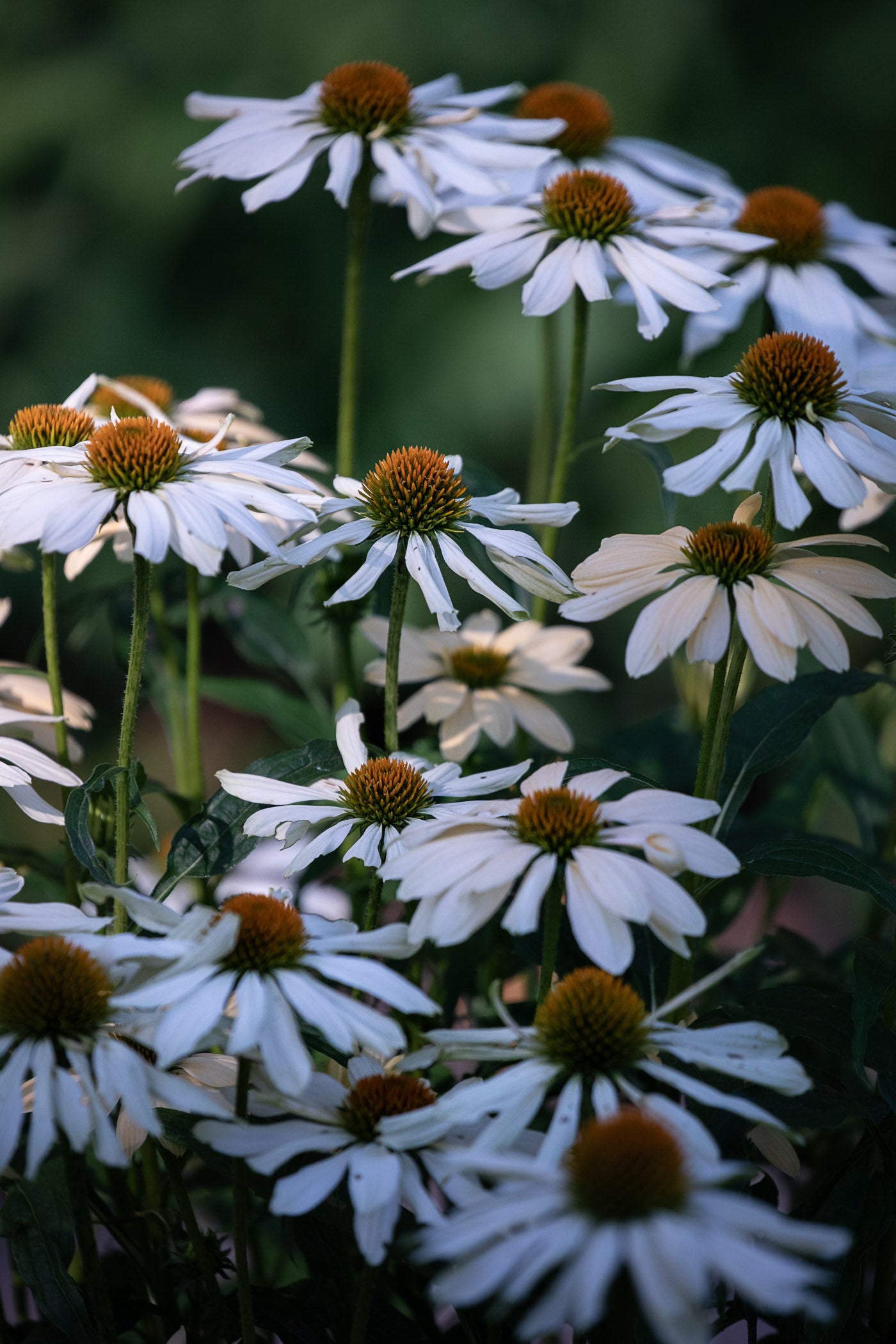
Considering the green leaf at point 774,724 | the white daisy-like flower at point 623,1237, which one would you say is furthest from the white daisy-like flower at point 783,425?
the white daisy-like flower at point 623,1237

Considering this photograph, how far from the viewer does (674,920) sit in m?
0.33

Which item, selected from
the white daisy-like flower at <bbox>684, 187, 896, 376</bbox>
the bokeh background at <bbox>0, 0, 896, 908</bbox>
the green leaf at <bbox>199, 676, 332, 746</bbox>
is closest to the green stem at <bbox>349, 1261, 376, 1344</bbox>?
the green leaf at <bbox>199, 676, 332, 746</bbox>

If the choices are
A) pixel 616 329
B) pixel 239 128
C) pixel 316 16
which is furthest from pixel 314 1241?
pixel 316 16

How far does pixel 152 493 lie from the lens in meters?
0.41

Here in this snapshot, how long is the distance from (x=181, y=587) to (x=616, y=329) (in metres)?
1.13

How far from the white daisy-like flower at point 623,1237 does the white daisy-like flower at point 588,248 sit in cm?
35

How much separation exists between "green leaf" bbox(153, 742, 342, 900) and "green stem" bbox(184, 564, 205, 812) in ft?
→ 0.35

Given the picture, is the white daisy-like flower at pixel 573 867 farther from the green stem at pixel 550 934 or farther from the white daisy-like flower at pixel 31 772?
the white daisy-like flower at pixel 31 772

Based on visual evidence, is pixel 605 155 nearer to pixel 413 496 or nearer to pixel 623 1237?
pixel 413 496

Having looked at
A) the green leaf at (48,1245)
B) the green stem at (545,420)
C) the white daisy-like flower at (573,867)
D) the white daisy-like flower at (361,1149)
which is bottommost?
the green leaf at (48,1245)

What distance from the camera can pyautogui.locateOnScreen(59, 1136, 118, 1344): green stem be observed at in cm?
32

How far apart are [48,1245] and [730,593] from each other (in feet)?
1.04

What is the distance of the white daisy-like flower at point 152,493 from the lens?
0.39m

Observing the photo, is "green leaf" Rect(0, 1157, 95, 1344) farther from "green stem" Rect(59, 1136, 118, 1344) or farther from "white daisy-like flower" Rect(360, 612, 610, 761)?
"white daisy-like flower" Rect(360, 612, 610, 761)
